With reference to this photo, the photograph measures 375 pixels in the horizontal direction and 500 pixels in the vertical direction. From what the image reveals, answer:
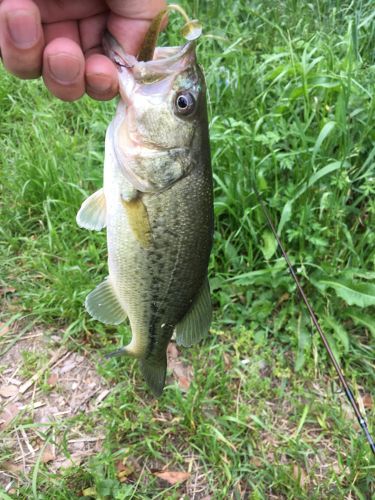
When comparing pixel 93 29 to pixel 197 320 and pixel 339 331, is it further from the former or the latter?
pixel 339 331

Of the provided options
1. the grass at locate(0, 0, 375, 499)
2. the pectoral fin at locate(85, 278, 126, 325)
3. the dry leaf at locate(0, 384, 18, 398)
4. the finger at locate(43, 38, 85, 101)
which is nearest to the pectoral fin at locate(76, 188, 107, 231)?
the pectoral fin at locate(85, 278, 126, 325)

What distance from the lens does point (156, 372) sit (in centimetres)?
193

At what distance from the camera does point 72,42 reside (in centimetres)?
152

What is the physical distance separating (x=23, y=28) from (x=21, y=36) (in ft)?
0.08

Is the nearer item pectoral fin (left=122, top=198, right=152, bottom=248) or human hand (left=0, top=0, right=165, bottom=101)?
human hand (left=0, top=0, right=165, bottom=101)

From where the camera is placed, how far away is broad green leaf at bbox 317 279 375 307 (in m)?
2.77

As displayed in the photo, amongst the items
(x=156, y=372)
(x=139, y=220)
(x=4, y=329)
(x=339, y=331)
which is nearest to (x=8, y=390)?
(x=4, y=329)

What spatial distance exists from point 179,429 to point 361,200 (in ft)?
5.88

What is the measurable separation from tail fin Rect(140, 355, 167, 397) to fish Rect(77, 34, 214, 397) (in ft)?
0.65

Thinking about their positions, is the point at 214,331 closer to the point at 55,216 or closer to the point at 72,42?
the point at 55,216

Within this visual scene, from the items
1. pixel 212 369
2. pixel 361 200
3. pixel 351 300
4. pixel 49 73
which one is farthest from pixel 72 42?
pixel 361 200

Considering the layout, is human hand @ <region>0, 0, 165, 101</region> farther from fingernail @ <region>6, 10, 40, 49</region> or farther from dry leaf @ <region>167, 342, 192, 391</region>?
dry leaf @ <region>167, 342, 192, 391</region>

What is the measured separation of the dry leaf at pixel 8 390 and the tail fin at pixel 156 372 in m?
1.15

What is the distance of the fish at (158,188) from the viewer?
1513 mm
